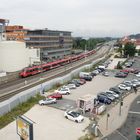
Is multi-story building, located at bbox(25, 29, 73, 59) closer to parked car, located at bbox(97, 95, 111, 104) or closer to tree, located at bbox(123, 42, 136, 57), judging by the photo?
→ tree, located at bbox(123, 42, 136, 57)

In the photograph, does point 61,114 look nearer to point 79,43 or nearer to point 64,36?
point 64,36

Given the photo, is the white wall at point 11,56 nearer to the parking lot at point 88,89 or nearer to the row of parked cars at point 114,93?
the parking lot at point 88,89

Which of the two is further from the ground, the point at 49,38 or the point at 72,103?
the point at 49,38

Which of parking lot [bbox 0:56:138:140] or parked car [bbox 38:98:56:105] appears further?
parked car [bbox 38:98:56:105]

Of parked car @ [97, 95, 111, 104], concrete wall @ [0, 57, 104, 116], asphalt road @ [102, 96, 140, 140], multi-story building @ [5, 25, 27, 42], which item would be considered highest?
multi-story building @ [5, 25, 27, 42]

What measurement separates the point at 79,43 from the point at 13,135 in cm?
14918

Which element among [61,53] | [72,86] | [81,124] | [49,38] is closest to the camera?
[81,124]

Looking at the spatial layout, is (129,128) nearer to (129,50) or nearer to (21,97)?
(21,97)

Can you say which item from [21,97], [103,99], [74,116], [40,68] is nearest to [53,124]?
[74,116]

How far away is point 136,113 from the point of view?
116ft

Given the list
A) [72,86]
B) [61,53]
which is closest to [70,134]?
[72,86]

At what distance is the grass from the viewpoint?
1239 inches

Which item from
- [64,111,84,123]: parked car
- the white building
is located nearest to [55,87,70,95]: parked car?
[64,111,84,123]: parked car

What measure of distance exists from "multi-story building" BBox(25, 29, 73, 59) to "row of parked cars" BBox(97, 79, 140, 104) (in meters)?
50.8
